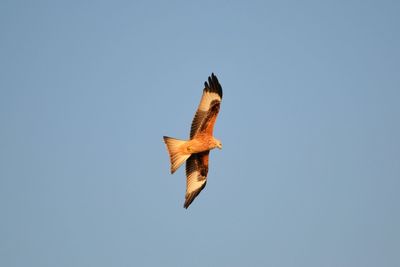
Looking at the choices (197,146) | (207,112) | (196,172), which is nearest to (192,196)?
(196,172)

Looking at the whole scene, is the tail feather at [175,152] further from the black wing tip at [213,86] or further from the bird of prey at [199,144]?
the black wing tip at [213,86]

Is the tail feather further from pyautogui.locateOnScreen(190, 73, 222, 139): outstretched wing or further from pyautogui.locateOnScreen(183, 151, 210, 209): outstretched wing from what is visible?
pyautogui.locateOnScreen(183, 151, 210, 209): outstretched wing

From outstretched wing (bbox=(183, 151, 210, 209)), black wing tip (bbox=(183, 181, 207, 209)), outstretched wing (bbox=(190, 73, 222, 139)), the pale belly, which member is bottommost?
black wing tip (bbox=(183, 181, 207, 209))

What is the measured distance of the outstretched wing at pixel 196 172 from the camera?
54.9 feet

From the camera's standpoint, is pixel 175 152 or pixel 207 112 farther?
pixel 207 112

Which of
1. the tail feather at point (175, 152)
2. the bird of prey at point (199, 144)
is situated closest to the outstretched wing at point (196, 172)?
the bird of prey at point (199, 144)

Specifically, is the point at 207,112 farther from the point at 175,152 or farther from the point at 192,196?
the point at 192,196

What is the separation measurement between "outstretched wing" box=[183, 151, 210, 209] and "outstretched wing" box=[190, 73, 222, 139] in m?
0.99

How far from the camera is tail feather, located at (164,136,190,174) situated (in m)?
15.6

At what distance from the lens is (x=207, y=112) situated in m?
16.2

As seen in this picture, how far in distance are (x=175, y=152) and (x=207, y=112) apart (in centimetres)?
158

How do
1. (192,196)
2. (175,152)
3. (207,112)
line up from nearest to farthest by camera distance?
(175,152) < (207,112) < (192,196)

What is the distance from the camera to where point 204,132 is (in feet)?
52.9

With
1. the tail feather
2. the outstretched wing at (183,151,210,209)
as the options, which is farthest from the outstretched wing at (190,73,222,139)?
the outstretched wing at (183,151,210,209)
